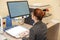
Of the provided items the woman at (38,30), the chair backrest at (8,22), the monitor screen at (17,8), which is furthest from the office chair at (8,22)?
the woman at (38,30)

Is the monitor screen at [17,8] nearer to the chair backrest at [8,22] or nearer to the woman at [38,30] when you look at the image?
the chair backrest at [8,22]

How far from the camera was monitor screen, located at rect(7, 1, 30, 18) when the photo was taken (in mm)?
2197

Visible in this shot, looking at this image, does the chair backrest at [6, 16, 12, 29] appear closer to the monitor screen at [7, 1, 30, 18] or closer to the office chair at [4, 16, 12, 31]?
the office chair at [4, 16, 12, 31]

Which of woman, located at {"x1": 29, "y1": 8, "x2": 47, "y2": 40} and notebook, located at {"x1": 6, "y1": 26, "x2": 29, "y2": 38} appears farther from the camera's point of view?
notebook, located at {"x1": 6, "y1": 26, "x2": 29, "y2": 38}

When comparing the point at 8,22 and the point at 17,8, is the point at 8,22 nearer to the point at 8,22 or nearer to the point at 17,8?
the point at 8,22

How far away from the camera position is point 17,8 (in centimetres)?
230

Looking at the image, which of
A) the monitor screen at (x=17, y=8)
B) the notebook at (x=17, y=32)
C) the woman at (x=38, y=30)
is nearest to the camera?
the woman at (x=38, y=30)

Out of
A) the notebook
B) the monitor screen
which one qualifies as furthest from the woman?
the monitor screen

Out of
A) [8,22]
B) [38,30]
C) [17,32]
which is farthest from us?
[8,22]

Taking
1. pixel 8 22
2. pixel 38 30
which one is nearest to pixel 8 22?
pixel 8 22

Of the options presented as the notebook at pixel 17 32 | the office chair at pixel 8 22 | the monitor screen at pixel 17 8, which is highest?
the monitor screen at pixel 17 8

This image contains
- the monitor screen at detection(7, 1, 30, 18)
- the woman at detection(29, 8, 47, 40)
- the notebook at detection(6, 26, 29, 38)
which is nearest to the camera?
the woman at detection(29, 8, 47, 40)

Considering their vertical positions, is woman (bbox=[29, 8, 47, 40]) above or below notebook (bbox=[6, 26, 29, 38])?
above

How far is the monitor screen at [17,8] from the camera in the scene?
220 centimetres
